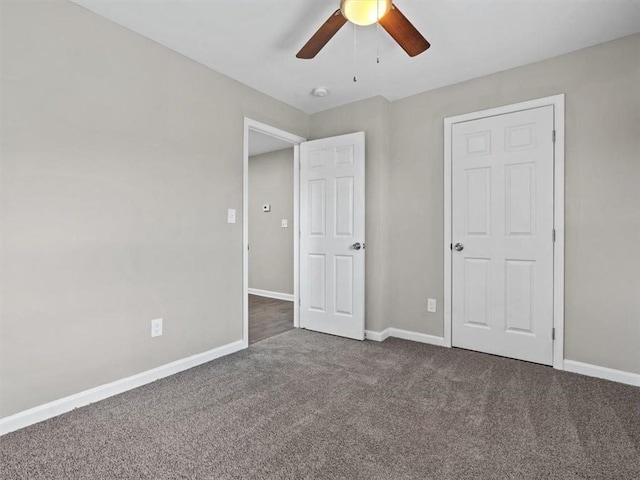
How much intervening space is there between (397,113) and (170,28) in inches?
83.2

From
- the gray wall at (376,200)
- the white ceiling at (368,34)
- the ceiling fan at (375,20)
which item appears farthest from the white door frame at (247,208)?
the ceiling fan at (375,20)

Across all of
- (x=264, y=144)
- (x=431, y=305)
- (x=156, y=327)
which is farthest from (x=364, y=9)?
(x=264, y=144)

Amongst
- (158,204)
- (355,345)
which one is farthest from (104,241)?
(355,345)

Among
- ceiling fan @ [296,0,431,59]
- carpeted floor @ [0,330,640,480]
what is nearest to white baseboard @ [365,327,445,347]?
carpeted floor @ [0,330,640,480]

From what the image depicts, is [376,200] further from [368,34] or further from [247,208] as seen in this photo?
[368,34]

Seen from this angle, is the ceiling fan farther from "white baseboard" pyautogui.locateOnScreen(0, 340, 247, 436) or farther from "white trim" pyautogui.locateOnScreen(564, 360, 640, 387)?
"white trim" pyautogui.locateOnScreen(564, 360, 640, 387)

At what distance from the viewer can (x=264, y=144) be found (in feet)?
16.9

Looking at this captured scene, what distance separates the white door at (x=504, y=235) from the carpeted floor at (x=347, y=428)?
1.10 ft

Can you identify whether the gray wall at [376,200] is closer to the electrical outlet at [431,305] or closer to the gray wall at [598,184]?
the electrical outlet at [431,305]

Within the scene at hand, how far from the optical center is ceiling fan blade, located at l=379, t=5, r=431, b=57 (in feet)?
5.67

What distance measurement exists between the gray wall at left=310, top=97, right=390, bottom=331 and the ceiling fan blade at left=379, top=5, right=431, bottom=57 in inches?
55.8

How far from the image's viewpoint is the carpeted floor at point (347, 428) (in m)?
1.56

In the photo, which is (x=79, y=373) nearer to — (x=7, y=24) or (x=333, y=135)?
(x=7, y=24)

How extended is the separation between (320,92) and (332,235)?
1.37 metres
